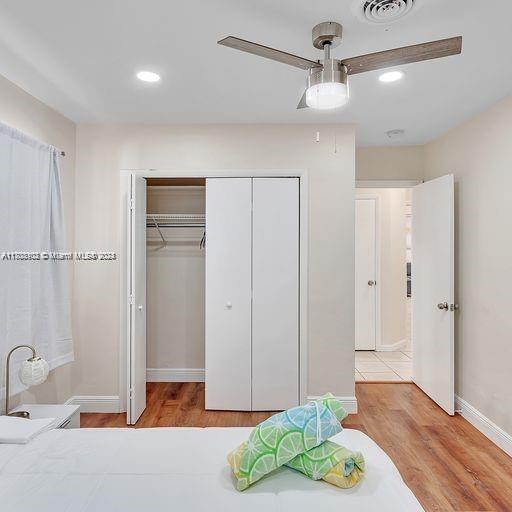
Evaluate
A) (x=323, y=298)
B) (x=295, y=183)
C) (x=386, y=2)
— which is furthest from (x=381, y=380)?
(x=386, y=2)

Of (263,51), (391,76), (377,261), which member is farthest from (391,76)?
(377,261)

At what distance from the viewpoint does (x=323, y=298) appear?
11.5 feet

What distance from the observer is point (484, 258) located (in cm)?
321

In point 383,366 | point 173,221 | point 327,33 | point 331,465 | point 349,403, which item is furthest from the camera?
point 383,366

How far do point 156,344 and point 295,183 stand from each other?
7.45ft

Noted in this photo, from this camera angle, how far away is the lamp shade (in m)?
2.40

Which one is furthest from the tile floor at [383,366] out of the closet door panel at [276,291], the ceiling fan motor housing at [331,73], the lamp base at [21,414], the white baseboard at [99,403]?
the ceiling fan motor housing at [331,73]

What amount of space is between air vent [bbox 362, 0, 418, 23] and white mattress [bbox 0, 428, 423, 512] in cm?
192

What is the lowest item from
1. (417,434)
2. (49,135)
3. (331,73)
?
(417,434)

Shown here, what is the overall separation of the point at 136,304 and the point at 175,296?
101cm

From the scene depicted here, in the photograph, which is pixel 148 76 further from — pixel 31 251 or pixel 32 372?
pixel 32 372

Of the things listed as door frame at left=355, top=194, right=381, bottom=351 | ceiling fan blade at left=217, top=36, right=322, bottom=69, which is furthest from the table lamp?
door frame at left=355, top=194, right=381, bottom=351

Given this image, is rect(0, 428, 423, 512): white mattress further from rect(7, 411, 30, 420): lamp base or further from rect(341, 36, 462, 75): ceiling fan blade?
rect(341, 36, 462, 75): ceiling fan blade

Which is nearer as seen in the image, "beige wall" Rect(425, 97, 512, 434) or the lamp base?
the lamp base
